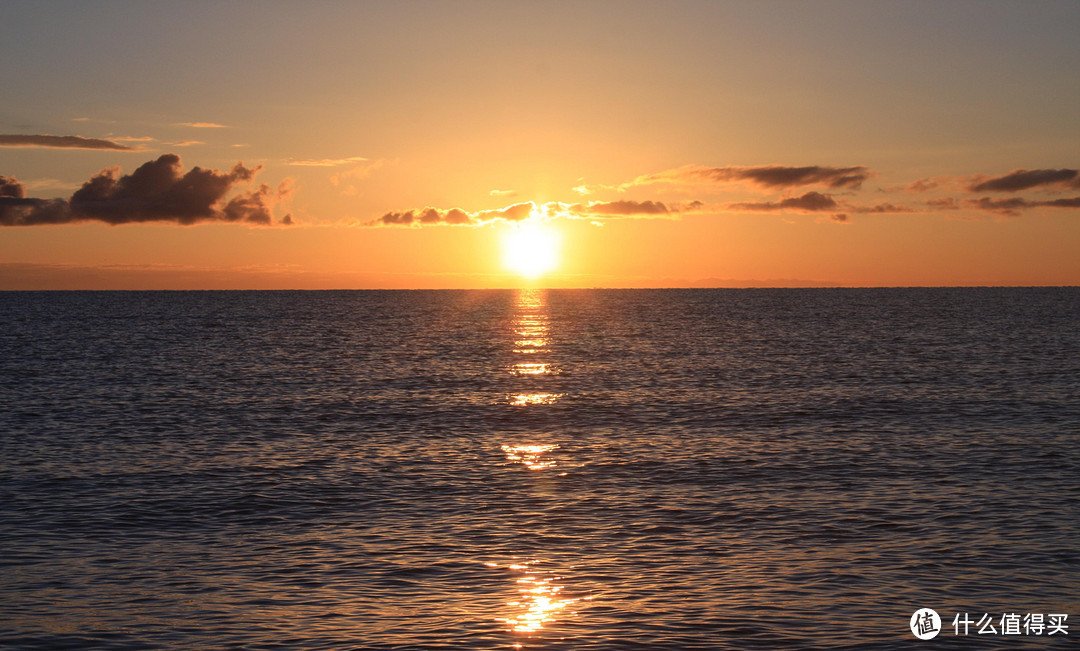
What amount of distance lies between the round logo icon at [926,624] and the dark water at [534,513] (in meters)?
0.20

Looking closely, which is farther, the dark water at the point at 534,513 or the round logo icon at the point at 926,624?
the dark water at the point at 534,513

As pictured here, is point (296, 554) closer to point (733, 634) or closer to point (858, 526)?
point (733, 634)

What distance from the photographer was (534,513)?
2588 cm

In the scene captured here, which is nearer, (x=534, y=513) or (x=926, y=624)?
(x=926, y=624)

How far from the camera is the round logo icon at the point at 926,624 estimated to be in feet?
54.6

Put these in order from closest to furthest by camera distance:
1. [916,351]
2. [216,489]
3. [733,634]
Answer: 1. [733,634]
2. [216,489]
3. [916,351]

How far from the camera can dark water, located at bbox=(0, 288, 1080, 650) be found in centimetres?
1747

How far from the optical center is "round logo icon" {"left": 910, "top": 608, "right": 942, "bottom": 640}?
655 inches

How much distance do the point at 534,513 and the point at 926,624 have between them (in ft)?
36.9

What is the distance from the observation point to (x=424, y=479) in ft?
99.7

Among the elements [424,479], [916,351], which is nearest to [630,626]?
[424,479]

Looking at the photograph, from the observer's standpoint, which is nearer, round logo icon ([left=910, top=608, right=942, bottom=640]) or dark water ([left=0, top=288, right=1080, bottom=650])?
round logo icon ([left=910, top=608, right=942, bottom=640])

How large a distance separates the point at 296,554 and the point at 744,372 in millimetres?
49807

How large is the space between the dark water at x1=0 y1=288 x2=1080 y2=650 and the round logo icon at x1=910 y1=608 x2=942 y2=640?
0.20 metres
